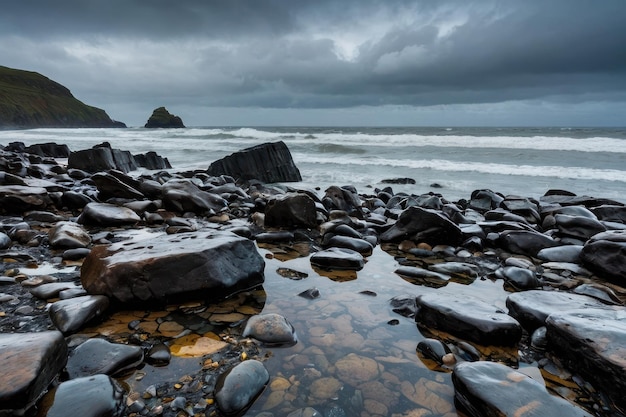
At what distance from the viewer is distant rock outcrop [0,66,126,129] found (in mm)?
74000

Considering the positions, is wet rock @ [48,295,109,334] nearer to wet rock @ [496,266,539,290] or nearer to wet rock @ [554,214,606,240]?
wet rock @ [496,266,539,290]

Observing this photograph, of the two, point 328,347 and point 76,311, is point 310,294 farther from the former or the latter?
point 76,311

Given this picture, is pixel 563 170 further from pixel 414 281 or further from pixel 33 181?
pixel 33 181

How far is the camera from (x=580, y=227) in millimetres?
4766

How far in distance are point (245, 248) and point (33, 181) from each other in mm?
5929

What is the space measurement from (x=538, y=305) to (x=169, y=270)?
263 cm

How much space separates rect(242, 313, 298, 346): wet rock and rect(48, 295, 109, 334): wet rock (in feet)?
3.23

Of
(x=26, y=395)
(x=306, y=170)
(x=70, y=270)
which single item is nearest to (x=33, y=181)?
(x=70, y=270)

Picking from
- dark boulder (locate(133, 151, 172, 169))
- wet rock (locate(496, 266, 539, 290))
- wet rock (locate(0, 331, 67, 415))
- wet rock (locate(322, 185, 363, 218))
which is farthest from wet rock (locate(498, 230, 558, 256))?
dark boulder (locate(133, 151, 172, 169))

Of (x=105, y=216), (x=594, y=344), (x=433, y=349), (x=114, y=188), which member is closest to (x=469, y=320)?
(x=433, y=349)

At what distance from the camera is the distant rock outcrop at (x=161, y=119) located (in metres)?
96.2

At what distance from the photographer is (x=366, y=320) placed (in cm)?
258

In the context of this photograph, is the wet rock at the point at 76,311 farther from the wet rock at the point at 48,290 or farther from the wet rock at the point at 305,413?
the wet rock at the point at 305,413

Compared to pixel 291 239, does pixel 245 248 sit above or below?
above
